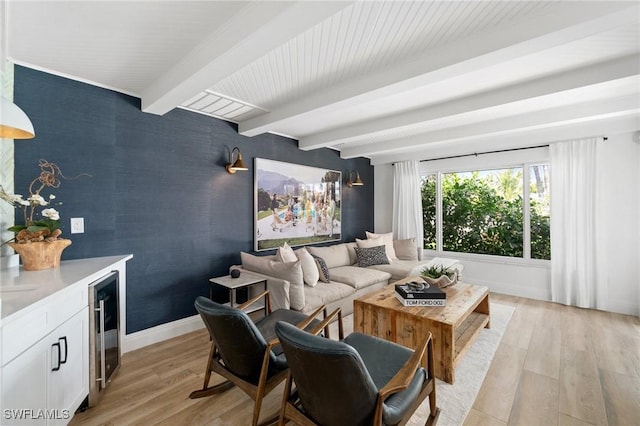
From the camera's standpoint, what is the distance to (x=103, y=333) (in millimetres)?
1882

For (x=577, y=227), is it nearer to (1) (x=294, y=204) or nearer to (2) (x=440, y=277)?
(2) (x=440, y=277)

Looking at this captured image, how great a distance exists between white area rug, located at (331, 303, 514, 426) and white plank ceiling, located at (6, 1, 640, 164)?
231 centimetres

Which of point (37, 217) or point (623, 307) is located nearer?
point (37, 217)

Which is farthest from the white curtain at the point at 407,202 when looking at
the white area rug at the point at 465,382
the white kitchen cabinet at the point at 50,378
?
the white kitchen cabinet at the point at 50,378

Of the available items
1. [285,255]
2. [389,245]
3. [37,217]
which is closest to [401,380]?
[285,255]

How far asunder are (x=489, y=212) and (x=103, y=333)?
5.31 metres

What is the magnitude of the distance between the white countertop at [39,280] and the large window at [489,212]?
16.2ft

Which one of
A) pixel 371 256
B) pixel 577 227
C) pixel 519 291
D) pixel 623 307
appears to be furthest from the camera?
pixel 371 256

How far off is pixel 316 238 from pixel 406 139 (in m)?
2.15

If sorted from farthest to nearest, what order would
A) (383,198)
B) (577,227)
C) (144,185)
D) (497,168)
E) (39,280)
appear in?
(383,198), (497,168), (577,227), (144,185), (39,280)

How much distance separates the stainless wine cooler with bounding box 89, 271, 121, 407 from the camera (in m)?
1.76

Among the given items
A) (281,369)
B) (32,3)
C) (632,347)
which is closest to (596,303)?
(632,347)

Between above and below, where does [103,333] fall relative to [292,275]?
below

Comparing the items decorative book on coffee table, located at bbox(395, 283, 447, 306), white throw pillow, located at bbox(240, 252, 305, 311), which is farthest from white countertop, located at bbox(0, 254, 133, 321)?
decorative book on coffee table, located at bbox(395, 283, 447, 306)
